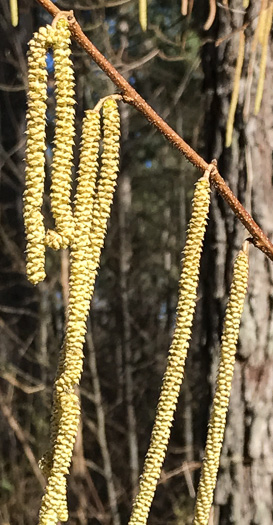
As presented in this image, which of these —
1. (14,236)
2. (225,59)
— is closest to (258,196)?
(225,59)

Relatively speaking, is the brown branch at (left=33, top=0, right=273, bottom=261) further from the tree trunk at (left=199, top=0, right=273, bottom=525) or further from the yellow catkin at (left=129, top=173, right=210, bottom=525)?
the tree trunk at (left=199, top=0, right=273, bottom=525)

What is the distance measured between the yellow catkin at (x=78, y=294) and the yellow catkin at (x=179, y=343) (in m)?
0.06

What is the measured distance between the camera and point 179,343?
0.55 m

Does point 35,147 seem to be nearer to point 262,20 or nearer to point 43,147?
point 43,147

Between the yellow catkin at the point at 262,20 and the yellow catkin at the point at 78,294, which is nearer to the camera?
the yellow catkin at the point at 78,294

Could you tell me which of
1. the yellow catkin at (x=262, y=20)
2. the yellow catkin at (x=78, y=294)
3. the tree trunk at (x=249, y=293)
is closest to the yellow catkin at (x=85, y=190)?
the yellow catkin at (x=78, y=294)

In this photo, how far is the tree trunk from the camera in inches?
51.6

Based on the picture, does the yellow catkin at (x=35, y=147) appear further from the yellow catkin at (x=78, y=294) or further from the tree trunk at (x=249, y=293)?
the tree trunk at (x=249, y=293)

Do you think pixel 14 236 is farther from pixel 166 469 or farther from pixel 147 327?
pixel 166 469

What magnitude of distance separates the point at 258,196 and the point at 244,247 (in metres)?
0.73

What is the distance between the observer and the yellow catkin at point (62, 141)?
461 mm

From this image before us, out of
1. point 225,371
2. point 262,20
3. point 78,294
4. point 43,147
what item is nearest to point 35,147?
point 43,147

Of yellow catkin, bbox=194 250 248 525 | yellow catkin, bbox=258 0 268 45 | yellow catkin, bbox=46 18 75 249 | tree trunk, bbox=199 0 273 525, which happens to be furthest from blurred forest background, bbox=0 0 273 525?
yellow catkin, bbox=46 18 75 249

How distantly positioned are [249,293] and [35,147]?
0.91 m
